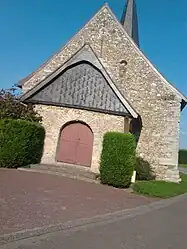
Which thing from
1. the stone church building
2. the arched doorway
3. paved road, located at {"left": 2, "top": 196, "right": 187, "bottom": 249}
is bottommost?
paved road, located at {"left": 2, "top": 196, "right": 187, "bottom": 249}

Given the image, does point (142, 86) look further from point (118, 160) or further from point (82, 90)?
point (118, 160)

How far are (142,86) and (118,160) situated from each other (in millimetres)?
8137

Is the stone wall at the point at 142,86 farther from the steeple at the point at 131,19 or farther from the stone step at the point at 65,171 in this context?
the steeple at the point at 131,19

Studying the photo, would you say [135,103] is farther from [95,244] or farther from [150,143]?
[95,244]

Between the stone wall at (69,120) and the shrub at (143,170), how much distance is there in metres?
2.98

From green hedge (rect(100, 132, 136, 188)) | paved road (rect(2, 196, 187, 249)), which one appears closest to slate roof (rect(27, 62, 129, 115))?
green hedge (rect(100, 132, 136, 188))

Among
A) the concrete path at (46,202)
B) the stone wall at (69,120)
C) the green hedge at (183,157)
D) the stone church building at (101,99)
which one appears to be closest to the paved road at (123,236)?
the concrete path at (46,202)

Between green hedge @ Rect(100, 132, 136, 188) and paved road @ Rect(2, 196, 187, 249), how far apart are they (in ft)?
16.6

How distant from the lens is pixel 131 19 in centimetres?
2919

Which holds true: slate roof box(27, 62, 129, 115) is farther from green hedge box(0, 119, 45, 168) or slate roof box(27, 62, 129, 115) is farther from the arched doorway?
green hedge box(0, 119, 45, 168)

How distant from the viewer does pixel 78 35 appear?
866 inches

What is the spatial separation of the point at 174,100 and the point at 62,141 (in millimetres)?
7548

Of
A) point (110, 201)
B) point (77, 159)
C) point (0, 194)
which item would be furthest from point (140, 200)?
point (77, 159)

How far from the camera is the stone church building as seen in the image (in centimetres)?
1664
